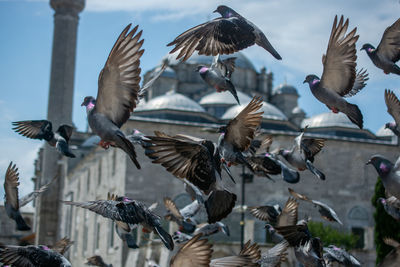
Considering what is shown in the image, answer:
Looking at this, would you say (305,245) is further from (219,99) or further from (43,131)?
(219,99)

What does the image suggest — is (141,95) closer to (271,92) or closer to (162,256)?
(162,256)

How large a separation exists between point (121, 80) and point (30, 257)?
162 cm

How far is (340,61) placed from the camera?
178 inches

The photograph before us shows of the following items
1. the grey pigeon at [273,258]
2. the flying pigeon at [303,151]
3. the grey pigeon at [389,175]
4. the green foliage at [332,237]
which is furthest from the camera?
the green foliage at [332,237]

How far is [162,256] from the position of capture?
21000 millimetres

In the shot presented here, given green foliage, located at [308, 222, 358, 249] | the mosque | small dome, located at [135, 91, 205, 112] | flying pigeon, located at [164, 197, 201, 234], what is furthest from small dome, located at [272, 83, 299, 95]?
flying pigeon, located at [164, 197, 201, 234]

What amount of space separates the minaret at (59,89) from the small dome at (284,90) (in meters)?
13.8

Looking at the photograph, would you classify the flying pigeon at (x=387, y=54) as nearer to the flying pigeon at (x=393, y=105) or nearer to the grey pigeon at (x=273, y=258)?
the flying pigeon at (x=393, y=105)

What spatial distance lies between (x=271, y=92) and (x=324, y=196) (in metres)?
20.3

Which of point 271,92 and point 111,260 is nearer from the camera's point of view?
point 111,260

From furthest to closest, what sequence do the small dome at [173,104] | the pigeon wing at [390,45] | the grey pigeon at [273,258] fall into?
the small dome at [173,104], the grey pigeon at [273,258], the pigeon wing at [390,45]

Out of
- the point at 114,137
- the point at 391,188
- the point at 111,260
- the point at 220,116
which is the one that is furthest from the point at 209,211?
the point at 220,116

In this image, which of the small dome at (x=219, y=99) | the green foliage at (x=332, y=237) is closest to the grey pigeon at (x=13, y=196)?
the green foliage at (x=332, y=237)

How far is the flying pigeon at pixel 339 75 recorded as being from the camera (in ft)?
14.6
